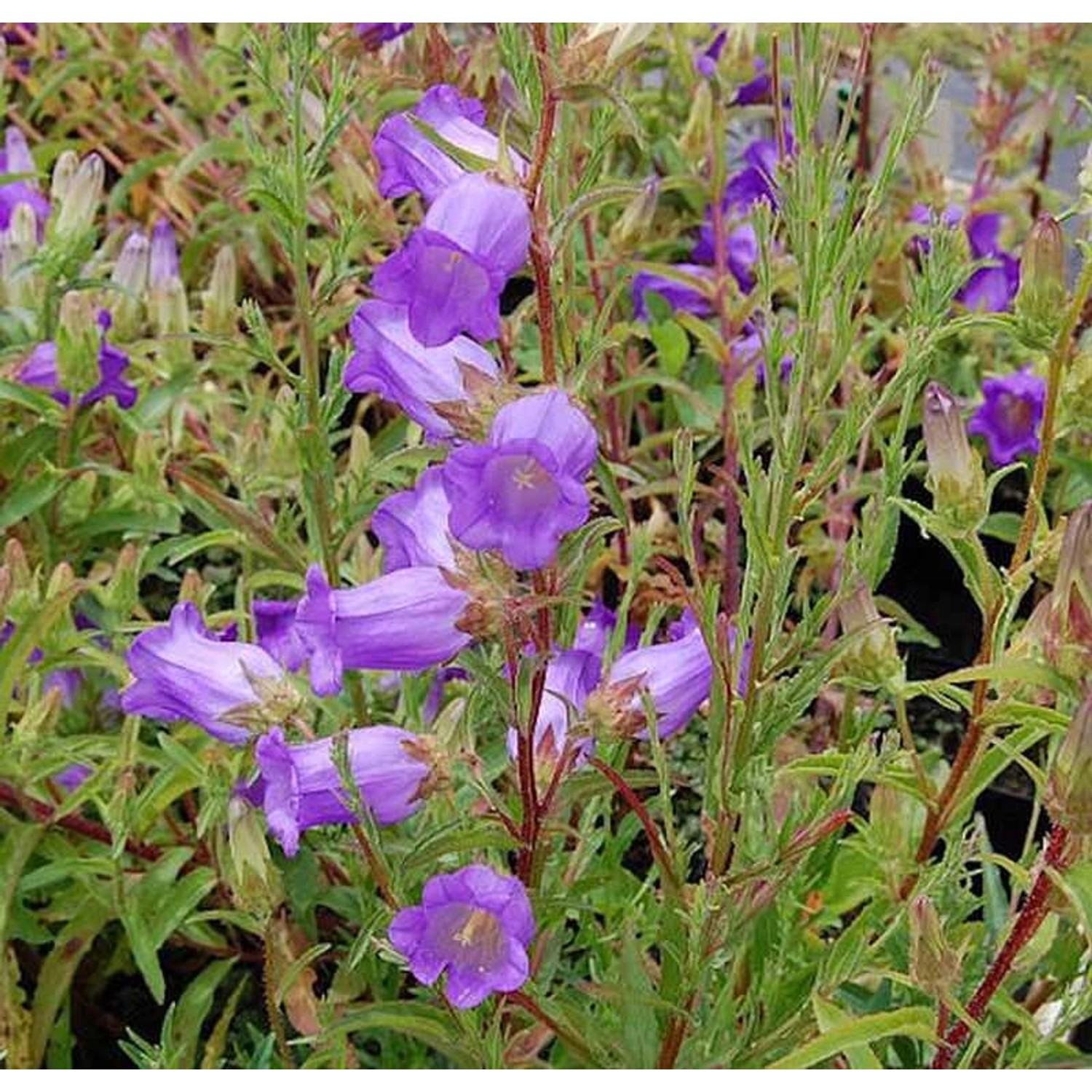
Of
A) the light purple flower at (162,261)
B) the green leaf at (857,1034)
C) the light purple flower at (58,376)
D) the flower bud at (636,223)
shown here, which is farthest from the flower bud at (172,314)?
the green leaf at (857,1034)

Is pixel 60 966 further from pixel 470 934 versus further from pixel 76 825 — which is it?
pixel 470 934

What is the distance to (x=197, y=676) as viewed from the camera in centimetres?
105

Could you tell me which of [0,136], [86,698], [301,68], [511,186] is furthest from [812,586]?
[0,136]

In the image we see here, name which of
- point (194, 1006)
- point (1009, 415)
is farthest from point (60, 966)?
point (1009, 415)

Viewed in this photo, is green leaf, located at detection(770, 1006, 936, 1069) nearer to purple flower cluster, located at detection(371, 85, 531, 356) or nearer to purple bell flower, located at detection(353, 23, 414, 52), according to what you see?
purple flower cluster, located at detection(371, 85, 531, 356)

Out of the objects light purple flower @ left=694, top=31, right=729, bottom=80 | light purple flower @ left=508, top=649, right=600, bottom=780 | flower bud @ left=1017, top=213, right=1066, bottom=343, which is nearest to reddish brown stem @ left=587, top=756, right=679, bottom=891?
light purple flower @ left=508, top=649, right=600, bottom=780

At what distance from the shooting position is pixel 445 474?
0.83m

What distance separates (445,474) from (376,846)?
0.22 metres

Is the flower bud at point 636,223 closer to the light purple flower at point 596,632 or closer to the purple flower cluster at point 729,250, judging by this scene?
the purple flower cluster at point 729,250

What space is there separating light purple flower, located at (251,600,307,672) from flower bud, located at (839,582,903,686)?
351 mm

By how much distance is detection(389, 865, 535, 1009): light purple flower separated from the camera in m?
0.92

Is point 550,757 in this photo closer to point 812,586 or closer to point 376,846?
point 376,846

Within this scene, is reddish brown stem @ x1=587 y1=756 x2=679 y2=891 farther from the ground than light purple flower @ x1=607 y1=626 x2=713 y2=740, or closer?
closer

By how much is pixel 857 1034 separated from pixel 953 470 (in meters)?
0.31
